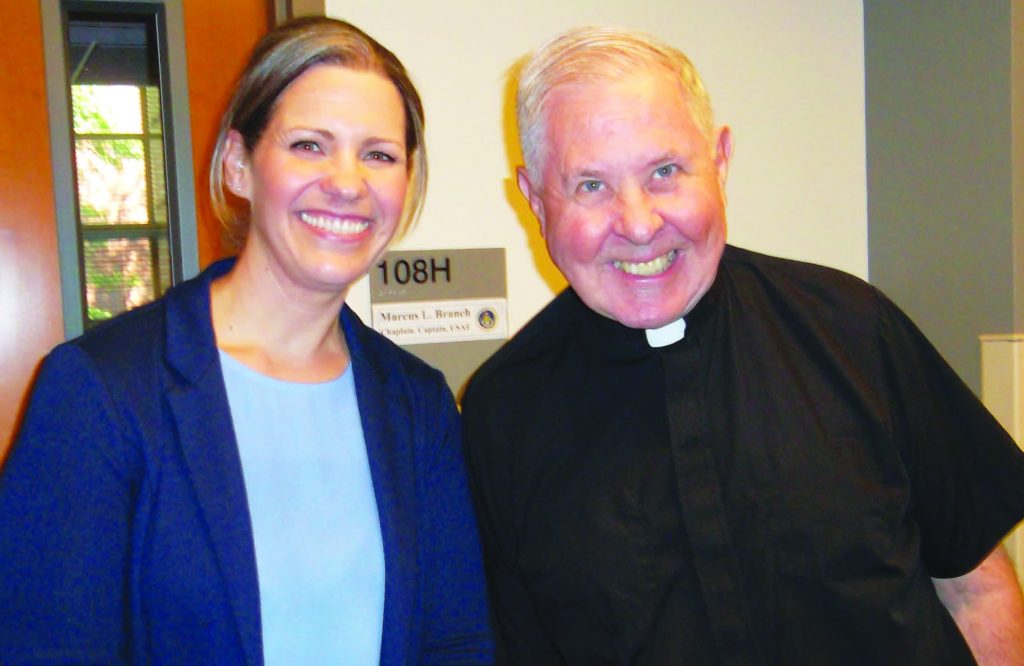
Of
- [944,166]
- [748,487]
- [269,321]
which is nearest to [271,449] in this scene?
[269,321]

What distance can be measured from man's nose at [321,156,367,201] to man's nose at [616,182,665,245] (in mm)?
400

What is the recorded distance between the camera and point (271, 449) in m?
1.36

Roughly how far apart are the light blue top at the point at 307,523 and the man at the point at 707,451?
0.84 ft

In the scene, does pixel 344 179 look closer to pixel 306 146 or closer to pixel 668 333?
pixel 306 146

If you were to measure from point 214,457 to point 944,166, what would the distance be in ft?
7.28

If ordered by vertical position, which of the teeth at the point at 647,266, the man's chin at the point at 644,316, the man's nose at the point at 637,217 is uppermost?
the man's nose at the point at 637,217

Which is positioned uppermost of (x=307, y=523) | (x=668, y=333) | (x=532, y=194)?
(x=532, y=194)

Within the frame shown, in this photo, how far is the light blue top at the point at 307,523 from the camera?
4.27 feet

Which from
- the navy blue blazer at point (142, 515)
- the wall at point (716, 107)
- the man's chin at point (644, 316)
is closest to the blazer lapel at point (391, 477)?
the navy blue blazer at point (142, 515)

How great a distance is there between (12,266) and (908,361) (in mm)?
2036

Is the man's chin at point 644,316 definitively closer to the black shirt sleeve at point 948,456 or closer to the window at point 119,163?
the black shirt sleeve at point 948,456

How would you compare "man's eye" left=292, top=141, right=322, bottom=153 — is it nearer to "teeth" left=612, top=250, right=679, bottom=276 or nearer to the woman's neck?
the woman's neck

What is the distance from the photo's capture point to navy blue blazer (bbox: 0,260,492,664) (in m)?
1.15

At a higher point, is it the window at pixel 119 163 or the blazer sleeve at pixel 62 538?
the window at pixel 119 163
